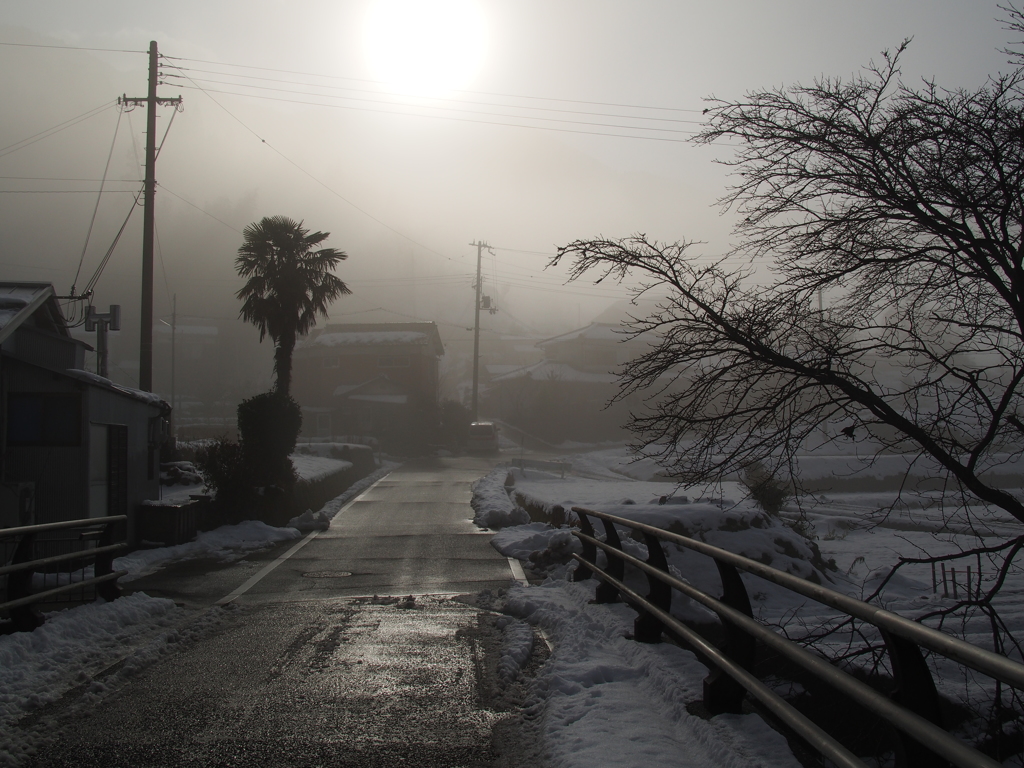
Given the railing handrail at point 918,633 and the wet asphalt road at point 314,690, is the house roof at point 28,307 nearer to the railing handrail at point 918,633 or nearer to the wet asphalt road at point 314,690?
the wet asphalt road at point 314,690

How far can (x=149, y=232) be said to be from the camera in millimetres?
22859

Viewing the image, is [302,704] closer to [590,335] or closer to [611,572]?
[611,572]

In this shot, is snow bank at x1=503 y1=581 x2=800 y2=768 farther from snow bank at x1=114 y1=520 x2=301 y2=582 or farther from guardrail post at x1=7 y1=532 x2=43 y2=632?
snow bank at x1=114 y1=520 x2=301 y2=582

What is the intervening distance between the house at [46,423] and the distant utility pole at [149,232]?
28.5ft

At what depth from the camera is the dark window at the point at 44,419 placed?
483 inches

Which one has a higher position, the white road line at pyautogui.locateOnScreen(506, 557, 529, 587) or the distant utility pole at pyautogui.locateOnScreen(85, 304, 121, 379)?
the distant utility pole at pyautogui.locateOnScreen(85, 304, 121, 379)

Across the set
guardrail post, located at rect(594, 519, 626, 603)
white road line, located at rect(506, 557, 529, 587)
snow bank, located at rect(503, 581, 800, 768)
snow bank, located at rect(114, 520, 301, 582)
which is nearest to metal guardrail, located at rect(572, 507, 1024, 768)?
snow bank, located at rect(503, 581, 800, 768)

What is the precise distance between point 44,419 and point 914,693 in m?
13.3

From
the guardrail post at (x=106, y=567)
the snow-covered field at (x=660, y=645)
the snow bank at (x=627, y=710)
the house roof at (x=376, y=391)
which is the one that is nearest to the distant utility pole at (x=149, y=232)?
the snow-covered field at (x=660, y=645)

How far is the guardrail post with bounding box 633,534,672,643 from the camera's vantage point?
5664 mm

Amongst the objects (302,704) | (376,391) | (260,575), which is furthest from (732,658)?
(376,391)

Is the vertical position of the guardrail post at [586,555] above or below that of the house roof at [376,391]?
below

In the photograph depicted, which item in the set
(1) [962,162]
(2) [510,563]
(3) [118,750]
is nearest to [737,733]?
(3) [118,750]

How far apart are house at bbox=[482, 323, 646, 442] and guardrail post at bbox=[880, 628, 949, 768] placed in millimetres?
60919
